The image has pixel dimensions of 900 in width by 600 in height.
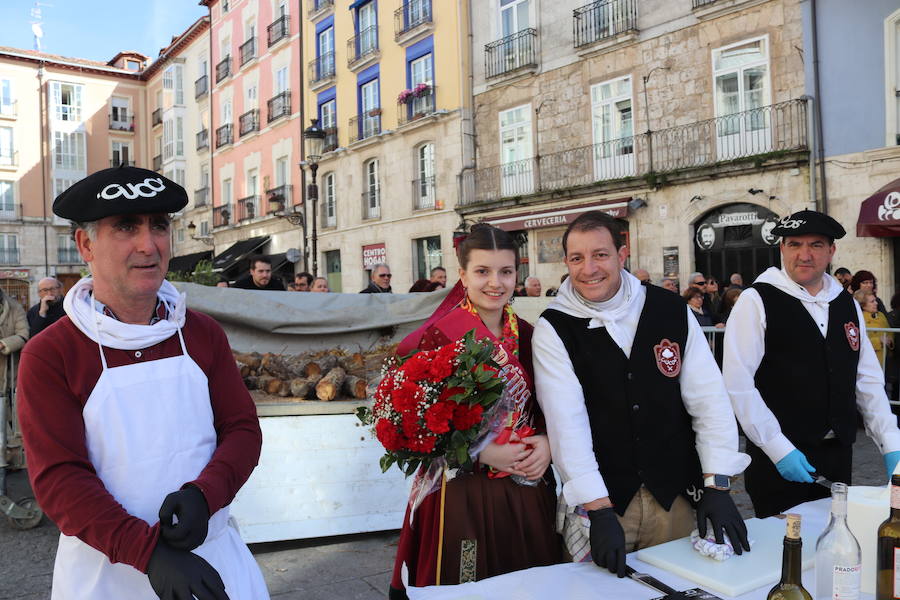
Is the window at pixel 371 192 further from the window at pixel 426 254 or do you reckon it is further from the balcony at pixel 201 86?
the balcony at pixel 201 86

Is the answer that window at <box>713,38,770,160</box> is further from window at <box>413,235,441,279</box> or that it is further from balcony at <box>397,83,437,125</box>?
window at <box>413,235,441,279</box>

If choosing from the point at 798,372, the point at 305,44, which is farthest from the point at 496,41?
the point at 798,372

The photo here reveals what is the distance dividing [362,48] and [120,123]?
88.8ft

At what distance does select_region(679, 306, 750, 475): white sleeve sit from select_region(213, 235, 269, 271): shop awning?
2721cm

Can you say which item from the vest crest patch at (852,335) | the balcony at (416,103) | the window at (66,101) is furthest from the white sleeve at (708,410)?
the window at (66,101)

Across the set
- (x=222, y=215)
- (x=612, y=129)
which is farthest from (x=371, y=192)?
(x=222, y=215)

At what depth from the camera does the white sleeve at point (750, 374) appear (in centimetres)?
321

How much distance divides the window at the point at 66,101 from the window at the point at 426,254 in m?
31.5

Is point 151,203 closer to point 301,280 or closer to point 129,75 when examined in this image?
point 301,280

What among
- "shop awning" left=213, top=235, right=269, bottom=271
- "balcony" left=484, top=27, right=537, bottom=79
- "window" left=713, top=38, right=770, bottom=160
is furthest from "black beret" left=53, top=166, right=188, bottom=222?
"shop awning" left=213, top=235, right=269, bottom=271

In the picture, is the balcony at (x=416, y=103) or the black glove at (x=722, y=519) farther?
the balcony at (x=416, y=103)

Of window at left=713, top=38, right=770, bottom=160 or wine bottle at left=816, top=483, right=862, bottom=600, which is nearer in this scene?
wine bottle at left=816, top=483, right=862, bottom=600

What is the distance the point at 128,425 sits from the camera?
6.44ft

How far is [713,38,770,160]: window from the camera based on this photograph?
14070 mm
